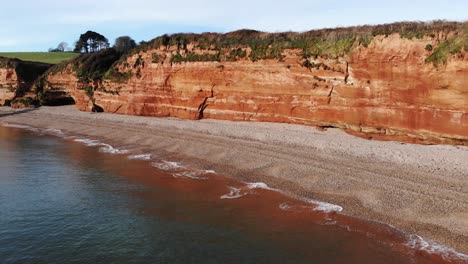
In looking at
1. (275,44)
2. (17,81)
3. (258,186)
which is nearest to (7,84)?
(17,81)

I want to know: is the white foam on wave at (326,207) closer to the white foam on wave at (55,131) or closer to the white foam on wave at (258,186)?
the white foam on wave at (258,186)

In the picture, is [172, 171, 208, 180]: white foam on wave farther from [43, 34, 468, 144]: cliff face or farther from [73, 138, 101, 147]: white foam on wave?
[73, 138, 101, 147]: white foam on wave

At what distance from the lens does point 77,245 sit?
38.2ft

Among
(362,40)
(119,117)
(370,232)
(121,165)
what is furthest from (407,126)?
(119,117)

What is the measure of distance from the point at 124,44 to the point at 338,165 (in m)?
33.9

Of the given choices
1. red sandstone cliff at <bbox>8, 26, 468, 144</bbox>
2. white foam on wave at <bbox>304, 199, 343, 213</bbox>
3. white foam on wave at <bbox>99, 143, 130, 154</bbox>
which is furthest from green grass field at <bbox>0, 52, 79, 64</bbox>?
white foam on wave at <bbox>304, 199, 343, 213</bbox>

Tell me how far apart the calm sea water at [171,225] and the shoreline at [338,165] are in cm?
110

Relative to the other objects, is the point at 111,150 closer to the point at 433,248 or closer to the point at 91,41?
the point at 433,248

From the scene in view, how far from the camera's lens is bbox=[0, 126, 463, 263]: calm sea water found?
36.1 ft

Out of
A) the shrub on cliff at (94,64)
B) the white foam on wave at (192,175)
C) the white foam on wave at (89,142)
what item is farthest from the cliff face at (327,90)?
the white foam on wave at (192,175)

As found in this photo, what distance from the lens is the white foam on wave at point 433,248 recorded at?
35.1ft

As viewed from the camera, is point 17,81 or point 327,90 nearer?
point 327,90

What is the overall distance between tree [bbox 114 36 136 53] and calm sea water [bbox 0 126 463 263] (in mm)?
27070

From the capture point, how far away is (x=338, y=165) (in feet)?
59.0
